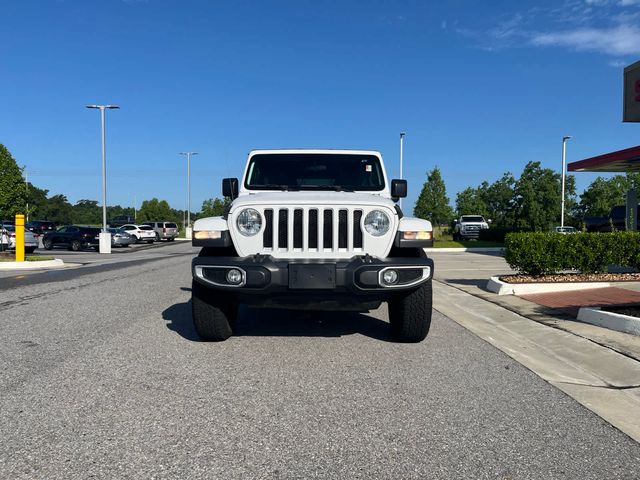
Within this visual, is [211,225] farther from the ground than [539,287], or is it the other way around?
[211,225]

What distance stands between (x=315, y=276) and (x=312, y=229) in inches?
22.0

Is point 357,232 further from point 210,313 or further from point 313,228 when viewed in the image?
point 210,313

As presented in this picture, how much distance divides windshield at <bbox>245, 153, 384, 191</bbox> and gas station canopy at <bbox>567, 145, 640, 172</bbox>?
45.5ft

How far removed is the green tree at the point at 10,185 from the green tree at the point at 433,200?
32774 millimetres

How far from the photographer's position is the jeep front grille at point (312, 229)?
4863 mm

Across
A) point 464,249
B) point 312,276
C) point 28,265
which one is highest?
point 312,276

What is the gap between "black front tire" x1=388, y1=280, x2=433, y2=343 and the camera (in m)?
5.03

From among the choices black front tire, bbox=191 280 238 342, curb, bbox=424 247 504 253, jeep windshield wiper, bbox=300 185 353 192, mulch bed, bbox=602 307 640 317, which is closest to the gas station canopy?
curb, bbox=424 247 504 253

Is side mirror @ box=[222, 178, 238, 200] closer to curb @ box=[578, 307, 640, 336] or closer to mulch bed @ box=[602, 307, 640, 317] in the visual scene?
curb @ box=[578, 307, 640, 336]

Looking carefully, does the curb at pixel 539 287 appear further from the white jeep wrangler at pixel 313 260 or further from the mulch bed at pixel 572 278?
the white jeep wrangler at pixel 313 260

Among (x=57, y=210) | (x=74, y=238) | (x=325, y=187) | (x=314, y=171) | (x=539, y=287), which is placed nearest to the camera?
(x=325, y=187)

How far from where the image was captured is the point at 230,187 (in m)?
6.11

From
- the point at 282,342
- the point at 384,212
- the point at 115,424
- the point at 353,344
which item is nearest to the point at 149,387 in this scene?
the point at 115,424

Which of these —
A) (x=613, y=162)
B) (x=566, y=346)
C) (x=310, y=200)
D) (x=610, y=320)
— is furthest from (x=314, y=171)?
(x=613, y=162)
